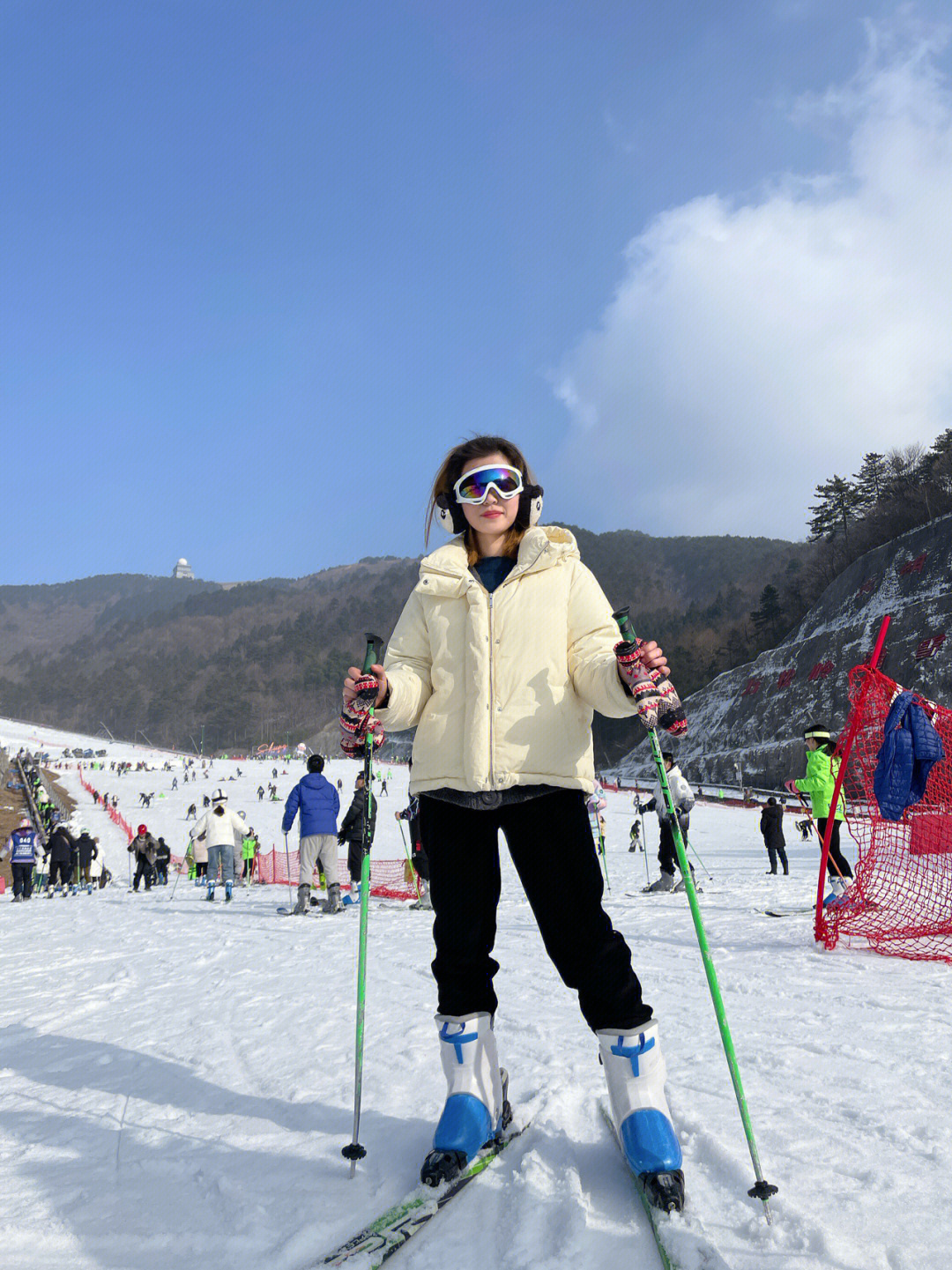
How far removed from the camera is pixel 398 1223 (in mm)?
1595

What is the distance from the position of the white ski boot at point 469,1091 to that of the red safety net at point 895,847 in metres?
3.44

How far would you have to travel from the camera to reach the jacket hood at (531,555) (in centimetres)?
217

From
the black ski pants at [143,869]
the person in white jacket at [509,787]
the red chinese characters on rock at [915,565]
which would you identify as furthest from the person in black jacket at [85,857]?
the red chinese characters on rock at [915,565]

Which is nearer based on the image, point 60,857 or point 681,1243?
point 681,1243

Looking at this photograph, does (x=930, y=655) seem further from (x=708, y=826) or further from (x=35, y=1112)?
(x=35, y=1112)

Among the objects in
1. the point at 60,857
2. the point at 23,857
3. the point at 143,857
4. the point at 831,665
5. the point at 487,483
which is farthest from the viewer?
the point at 831,665

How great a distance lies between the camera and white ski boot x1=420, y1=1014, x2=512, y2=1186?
1.84 m

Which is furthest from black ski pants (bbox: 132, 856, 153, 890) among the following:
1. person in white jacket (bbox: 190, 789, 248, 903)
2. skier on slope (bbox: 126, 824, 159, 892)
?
person in white jacket (bbox: 190, 789, 248, 903)

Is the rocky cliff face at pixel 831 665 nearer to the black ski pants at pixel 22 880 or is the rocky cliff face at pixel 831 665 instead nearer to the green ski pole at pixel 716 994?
the black ski pants at pixel 22 880

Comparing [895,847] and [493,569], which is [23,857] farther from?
[493,569]

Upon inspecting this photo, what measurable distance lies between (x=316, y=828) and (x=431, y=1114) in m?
6.34

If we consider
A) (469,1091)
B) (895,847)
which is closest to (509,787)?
(469,1091)

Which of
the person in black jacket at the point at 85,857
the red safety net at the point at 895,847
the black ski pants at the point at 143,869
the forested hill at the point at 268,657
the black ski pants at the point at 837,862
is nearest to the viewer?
the red safety net at the point at 895,847

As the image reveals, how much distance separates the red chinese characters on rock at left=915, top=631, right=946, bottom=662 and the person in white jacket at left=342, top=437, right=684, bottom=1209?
40313 millimetres
